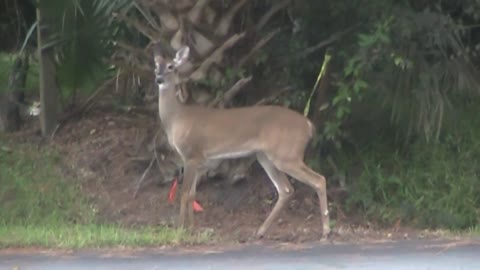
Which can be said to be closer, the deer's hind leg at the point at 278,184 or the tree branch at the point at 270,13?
the deer's hind leg at the point at 278,184

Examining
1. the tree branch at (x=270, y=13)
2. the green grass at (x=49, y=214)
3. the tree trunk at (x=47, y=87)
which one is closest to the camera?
the green grass at (x=49, y=214)

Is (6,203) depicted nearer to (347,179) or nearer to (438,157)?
(347,179)

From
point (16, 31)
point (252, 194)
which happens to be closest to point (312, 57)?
point (252, 194)

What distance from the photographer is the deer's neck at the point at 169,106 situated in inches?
485

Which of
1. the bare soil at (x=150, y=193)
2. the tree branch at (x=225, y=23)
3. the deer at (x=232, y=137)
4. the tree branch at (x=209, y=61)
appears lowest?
the bare soil at (x=150, y=193)

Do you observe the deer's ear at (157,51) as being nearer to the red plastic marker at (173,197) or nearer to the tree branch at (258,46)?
the tree branch at (258,46)

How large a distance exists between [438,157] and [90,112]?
443 cm

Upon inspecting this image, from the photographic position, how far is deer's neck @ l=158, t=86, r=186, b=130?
12320 mm

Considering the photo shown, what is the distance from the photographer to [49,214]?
516 inches

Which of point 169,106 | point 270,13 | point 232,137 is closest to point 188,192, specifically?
point 232,137

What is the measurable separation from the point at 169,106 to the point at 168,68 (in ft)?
1.32

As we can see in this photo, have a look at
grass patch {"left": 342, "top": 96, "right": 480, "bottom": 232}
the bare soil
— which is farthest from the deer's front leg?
grass patch {"left": 342, "top": 96, "right": 480, "bottom": 232}

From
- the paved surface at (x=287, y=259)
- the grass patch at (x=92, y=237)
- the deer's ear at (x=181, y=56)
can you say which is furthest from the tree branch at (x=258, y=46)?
the paved surface at (x=287, y=259)

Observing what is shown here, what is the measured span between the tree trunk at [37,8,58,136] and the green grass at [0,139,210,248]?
0.42 m
